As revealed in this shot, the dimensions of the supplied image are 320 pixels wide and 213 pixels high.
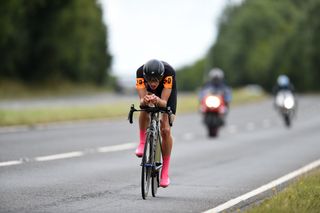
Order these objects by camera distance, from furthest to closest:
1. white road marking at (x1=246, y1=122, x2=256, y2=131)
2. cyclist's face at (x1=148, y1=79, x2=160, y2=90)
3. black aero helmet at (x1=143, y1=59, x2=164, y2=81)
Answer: white road marking at (x1=246, y1=122, x2=256, y2=131) < cyclist's face at (x1=148, y1=79, x2=160, y2=90) < black aero helmet at (x1=143, y1=59, x2=164, y2=81)

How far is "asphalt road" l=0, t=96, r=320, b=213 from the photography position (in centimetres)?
980

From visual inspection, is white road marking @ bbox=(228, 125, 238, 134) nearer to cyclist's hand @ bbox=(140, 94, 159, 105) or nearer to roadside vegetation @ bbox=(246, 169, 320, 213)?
roadside vegetation @ bbox=(246, 169, 320, 213)

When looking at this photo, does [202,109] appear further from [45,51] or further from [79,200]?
[45,51]

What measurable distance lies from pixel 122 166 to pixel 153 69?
15.8 ft

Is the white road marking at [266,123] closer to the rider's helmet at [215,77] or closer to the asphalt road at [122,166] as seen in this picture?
the asphalt road at [122,166]

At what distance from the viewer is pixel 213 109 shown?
78.7ft

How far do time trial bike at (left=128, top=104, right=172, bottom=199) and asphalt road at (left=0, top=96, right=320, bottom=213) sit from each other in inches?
8.1

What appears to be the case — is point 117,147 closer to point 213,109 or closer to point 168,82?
point 213,109

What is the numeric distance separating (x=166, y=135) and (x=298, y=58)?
99151mm

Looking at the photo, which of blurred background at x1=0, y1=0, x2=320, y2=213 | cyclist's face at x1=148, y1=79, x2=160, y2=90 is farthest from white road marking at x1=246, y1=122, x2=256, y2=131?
cyclist's face at x1=148, y1=79, x2=160, y2=90

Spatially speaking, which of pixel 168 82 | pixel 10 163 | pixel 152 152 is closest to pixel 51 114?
pixel 10 163

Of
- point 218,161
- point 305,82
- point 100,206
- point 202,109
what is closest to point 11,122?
point 202,109

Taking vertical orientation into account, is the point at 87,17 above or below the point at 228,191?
above

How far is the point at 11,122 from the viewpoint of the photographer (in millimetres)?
25578
